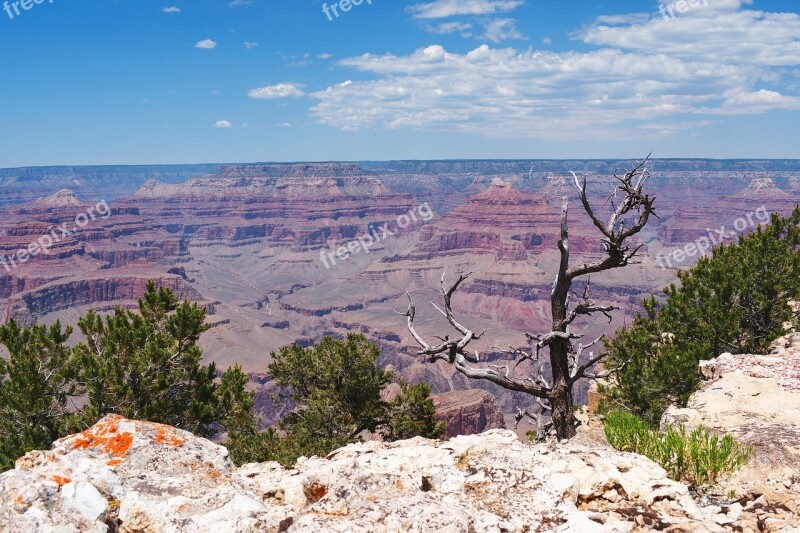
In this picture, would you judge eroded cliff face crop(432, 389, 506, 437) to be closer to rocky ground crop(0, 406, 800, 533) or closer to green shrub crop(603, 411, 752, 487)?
green shrub crop(603, 411, 752, 487)

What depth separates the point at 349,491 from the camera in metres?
7.68

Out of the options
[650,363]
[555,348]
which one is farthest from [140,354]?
[650,363]

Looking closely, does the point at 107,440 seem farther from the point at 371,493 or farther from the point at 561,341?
the point at 561,341

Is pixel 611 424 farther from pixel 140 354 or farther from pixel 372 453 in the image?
pixel 140 354

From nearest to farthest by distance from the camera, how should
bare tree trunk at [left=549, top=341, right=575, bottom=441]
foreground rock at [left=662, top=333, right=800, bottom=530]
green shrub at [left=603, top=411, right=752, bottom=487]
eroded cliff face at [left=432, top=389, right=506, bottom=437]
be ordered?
green shrub at [left=603, top=411, right=752, bottom=487], foreground rock at [left=662, top=333, right=800, bottom=530], bare tree trunk at [left=549, top=341, right=575, bottom=441], eroded cliff face at [left=432, top=389, right=506, bottom=437]

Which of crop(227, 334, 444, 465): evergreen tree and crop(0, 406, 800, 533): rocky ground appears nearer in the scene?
crop(0, 406, 800, 533): rocky ground

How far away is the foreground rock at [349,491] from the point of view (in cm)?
668

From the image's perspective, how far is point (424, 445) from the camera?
9.85 m

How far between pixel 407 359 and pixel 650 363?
579 ft

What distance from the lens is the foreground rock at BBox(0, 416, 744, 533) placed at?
6.68 meters

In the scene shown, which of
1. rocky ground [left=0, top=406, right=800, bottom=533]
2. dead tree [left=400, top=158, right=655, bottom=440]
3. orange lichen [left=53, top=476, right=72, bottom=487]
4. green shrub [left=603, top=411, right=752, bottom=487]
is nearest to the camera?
rocky ground [left=0, top=406, right=800, bottom=533]

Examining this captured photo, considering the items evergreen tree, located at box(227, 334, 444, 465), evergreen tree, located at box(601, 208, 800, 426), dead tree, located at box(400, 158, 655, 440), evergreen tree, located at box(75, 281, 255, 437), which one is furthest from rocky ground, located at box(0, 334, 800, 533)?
evergreen tree, located at box(227, 334, 444, 465)

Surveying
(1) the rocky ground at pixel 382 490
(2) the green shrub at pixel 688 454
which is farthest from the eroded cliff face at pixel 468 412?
(1) the rocky ground at pixel 382 490

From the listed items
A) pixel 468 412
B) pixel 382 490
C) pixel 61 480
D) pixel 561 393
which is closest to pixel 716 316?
pixel 561 393
